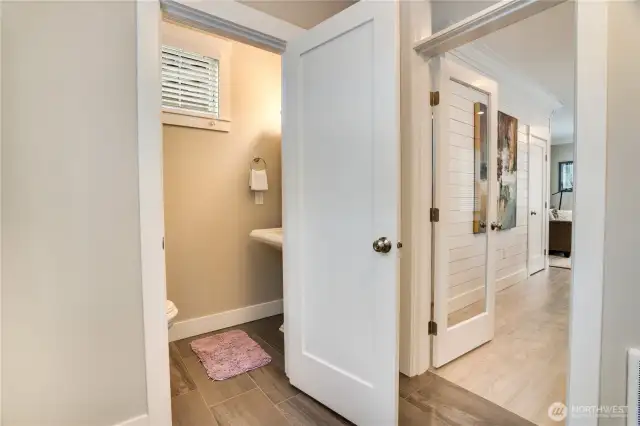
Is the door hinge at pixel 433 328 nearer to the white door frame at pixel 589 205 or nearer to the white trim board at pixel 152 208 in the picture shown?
the white door frame at pixel 589 205

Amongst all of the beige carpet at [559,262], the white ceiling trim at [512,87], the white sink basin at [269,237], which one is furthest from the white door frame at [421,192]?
the beige carpet at [559,262]

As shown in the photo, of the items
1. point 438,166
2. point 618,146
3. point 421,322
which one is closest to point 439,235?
point 438,166

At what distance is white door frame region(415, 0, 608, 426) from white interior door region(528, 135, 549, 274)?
12.8 feet

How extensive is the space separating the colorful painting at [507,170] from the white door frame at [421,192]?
2.31 meters

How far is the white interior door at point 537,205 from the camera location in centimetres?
454

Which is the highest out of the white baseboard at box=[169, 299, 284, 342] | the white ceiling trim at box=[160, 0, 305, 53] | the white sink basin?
the white ceiling trim at box=[160, 0, 305, 53]

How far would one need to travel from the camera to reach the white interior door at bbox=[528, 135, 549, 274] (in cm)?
454

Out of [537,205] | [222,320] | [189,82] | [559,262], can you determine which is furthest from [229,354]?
[559,262]

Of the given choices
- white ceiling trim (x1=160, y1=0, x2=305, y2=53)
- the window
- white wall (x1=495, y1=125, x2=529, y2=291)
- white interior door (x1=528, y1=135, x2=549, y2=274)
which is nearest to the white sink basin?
white ceiling trim (x1=160, y1=0, x2=305, y2=53)

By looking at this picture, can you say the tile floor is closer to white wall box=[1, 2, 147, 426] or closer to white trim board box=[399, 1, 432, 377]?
white trim board box=[399, 1, 432, 377]

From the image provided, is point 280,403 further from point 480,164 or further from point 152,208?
point 480,164

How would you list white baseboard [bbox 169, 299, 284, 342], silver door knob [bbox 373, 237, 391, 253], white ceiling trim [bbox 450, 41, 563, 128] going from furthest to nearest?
white ceiling trim [bbox 450, 41, 563, 128] < white baseboard [bbox 169, 299, 284, 342] < silver door knob [bbox 373, 237, 391, 253]

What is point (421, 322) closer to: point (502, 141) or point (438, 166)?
point (438, 166)

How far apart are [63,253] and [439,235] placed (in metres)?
2.05
